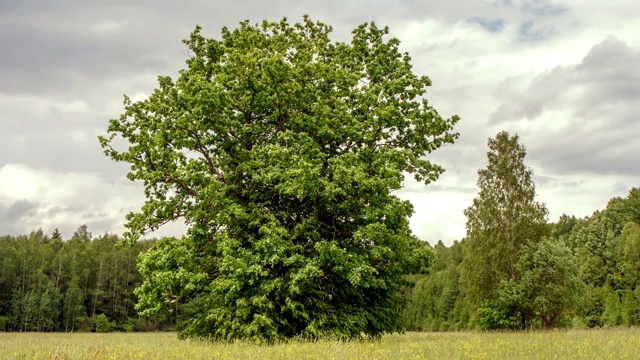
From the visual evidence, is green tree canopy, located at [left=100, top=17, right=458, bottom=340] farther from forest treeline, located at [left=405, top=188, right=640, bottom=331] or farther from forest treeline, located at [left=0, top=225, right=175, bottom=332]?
forest treeline, located at [left=0, top=225, right=175, bottom=332]

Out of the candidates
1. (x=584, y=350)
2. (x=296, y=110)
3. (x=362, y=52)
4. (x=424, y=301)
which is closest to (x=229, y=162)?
(x=296, y=110)

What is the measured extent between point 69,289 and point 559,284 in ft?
315

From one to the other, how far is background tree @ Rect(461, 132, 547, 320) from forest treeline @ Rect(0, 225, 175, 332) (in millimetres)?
72979

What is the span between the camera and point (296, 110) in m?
25.6

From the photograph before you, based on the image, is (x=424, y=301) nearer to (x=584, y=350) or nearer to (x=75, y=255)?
(x=75, y=255)

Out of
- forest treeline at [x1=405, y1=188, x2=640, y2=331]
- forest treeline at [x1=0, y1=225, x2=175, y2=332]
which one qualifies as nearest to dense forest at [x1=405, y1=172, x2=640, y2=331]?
forest treeline at [x1=405, y1=188, x2=640, y2=331]

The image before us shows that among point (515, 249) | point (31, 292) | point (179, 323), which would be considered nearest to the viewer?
point (515, 249)

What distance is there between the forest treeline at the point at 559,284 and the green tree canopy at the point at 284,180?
578 cm

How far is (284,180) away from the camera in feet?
78.1

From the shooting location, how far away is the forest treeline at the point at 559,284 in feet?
138

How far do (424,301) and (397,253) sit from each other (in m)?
115

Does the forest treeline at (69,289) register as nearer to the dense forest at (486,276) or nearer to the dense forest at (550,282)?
the dense forest at (486,276)

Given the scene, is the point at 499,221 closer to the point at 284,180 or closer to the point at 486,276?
the point at 486,276

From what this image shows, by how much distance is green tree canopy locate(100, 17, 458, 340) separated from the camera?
72.9 ft
